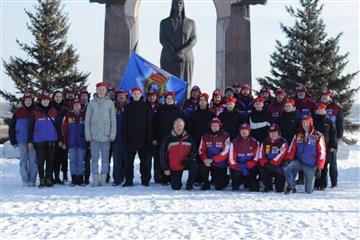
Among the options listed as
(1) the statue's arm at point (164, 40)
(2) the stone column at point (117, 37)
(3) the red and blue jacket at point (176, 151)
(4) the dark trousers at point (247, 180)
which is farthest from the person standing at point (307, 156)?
(2) the stone column at point (117, 37)

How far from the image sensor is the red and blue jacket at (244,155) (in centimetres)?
849

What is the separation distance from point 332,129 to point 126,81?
4.30 meters

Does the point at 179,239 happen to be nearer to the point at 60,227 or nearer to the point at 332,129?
the point at 60,227

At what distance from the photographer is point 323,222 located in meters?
6.11

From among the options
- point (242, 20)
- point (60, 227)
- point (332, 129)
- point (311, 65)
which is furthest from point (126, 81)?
point (311, 65)

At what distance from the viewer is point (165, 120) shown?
29.5 ft

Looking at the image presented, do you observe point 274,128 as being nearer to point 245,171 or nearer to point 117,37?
point 245,171

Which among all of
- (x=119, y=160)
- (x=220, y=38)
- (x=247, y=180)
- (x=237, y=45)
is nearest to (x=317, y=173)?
(x=247, y=180)

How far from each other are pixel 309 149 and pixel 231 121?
1.44 metres

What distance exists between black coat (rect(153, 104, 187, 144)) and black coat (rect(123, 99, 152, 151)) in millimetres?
259

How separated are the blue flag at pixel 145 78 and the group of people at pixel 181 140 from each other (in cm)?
134

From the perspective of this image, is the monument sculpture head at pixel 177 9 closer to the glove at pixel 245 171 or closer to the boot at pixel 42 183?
the glove at pixel 245 171

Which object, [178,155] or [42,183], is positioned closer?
[178,155]

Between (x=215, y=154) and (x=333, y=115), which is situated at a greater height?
(x=333, y=115)
